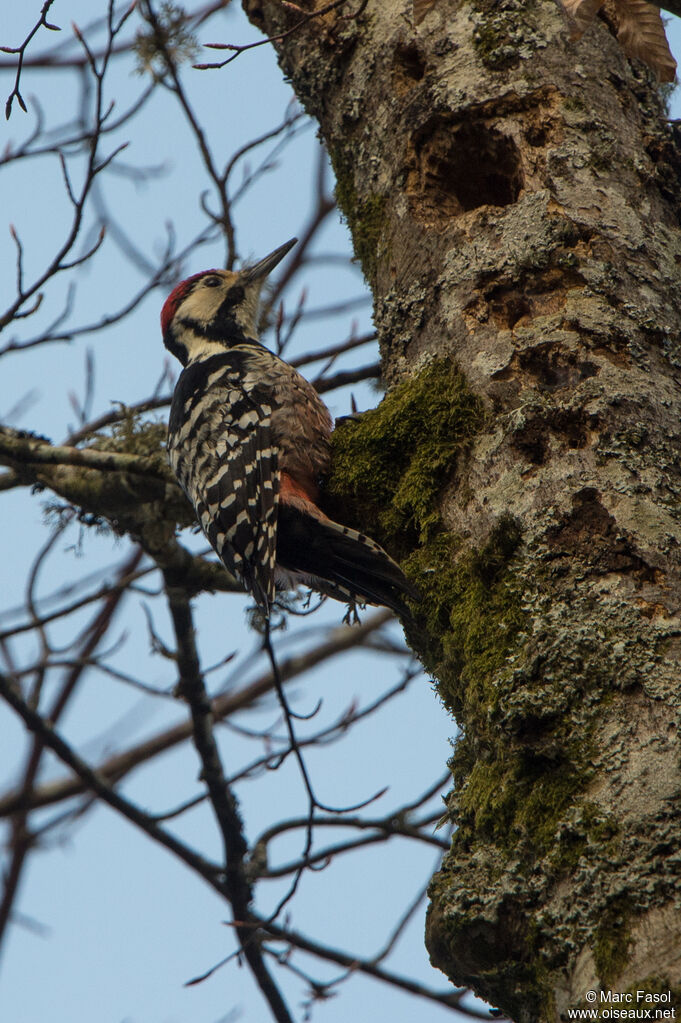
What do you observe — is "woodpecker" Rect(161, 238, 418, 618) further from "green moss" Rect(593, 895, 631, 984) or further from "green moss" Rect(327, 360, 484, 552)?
"green moss" Rect(593, 895, 631, 984)

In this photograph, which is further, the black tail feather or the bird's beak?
the bird's beak

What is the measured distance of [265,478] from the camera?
353cm

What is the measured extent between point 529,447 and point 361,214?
1274mm

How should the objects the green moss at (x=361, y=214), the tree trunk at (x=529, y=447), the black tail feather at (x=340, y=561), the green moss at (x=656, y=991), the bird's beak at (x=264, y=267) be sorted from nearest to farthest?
the green moss at (x=656, y=991) < the tree trunk at (x=529, y=447) < the black tail feather at (x=340, y=561) < the green moss at (x=361, y=214) < the bird's beak at (x=264, y=267)

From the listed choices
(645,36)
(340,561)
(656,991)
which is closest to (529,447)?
(340,561)

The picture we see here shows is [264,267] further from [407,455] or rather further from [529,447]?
[529,447]

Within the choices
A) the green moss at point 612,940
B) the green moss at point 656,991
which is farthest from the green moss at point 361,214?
the green moss at point 656,991

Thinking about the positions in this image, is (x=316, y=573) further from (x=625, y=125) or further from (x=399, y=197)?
(x=625, y=125)

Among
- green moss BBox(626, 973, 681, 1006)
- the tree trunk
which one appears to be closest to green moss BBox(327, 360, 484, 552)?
the tree trunk

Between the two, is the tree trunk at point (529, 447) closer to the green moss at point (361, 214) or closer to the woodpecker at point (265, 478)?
the green moss at point (361, 214)

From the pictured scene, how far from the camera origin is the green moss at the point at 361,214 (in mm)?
3266

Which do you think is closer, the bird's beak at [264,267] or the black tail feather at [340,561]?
the black tail feather at [340,561]

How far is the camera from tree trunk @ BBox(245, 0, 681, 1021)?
1808 millimetres

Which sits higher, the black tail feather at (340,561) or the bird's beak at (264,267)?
the bird's beak at (264,267)
